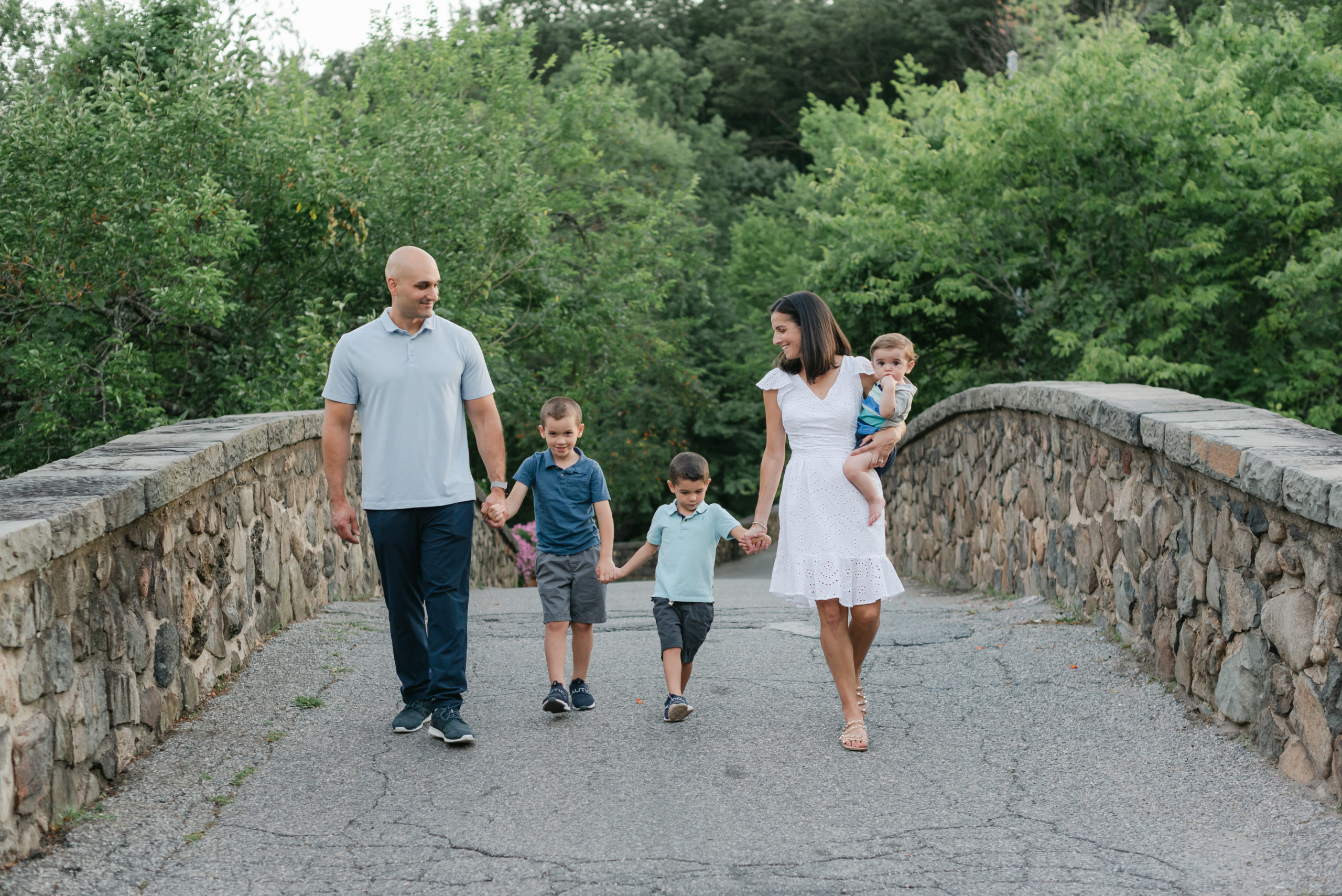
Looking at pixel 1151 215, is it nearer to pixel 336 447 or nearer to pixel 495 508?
pixel 495 508

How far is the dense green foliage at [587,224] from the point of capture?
329 inches

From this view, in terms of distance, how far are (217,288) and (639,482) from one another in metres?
15.3

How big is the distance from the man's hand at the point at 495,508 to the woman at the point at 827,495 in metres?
0.95

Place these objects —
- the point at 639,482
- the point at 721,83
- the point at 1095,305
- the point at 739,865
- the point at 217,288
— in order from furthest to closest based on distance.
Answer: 1. the point at 721,83
2. the point at 639,482
3. the point at 1095,305
4. the point at 217,288
5. the point at 739,865

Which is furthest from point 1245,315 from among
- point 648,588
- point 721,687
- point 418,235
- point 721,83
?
point 721,83

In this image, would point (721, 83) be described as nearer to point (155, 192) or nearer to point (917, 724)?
point (155, 192)

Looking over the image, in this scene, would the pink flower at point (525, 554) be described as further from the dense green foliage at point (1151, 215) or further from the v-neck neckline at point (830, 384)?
the v-neck neckline at point (830, 384)

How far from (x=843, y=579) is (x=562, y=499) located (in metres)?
1.15

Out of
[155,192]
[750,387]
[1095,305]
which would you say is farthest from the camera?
[750,387]

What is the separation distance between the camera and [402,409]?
4207mm

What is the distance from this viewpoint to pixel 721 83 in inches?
1592

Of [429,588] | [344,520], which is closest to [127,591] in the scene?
[344,520]

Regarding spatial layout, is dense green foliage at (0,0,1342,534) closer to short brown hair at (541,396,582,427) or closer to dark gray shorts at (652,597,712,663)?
short brown hair at (541,396,582,427)

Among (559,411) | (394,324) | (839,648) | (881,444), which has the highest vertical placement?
(394,324)
